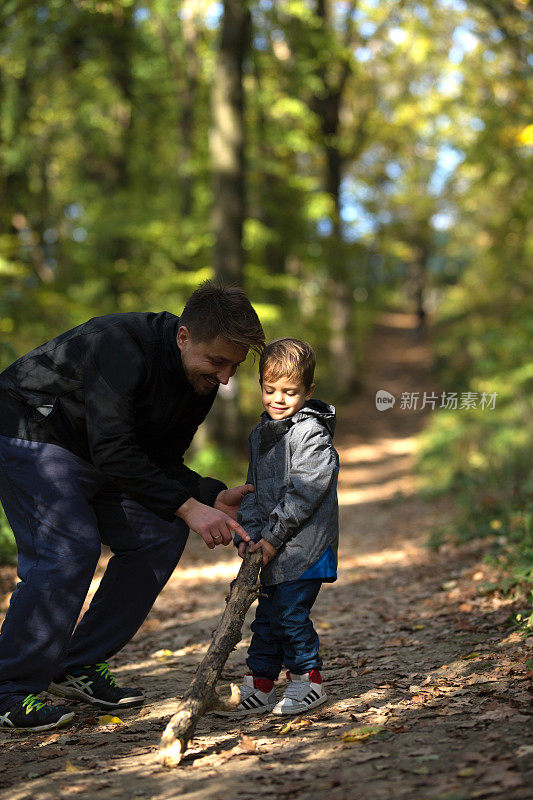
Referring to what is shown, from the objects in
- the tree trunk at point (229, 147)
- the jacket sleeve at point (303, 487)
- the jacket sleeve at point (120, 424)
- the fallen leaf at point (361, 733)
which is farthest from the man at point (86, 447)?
the tree trunk at point (229, 147)

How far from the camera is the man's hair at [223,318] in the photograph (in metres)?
3.63

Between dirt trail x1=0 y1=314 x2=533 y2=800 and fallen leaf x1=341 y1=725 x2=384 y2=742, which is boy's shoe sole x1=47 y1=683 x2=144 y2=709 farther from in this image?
fallen leaf x1=341 y1=725 x2=384 y2=742

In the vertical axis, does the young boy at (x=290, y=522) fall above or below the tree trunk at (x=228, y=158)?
below

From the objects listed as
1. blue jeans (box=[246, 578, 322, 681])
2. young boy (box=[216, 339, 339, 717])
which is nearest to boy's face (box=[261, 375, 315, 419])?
young boy (box=[216, 339, 339, 717])

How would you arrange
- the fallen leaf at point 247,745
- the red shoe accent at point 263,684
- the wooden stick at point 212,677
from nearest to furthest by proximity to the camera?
the wooden stick at point 212,677 < the fallen leaf at point 247,745 < the red shoe accent at point 263,684

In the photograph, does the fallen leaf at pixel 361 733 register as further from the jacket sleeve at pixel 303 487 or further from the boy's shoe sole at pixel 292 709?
the jacket sleeve at pixel 303 487

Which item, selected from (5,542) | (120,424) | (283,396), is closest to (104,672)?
(120,424)

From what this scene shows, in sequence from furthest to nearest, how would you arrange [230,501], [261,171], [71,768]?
[261,171] < [230,501] < [71,768]

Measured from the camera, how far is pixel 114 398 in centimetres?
360

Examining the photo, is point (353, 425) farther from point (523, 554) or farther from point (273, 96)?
point (523, 554)

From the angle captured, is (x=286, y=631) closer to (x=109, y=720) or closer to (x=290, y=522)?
(x=290, y=522)

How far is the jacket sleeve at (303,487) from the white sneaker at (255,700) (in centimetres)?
73

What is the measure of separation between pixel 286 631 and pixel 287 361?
124 cm

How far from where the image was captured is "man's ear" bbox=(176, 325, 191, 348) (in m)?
3.79
